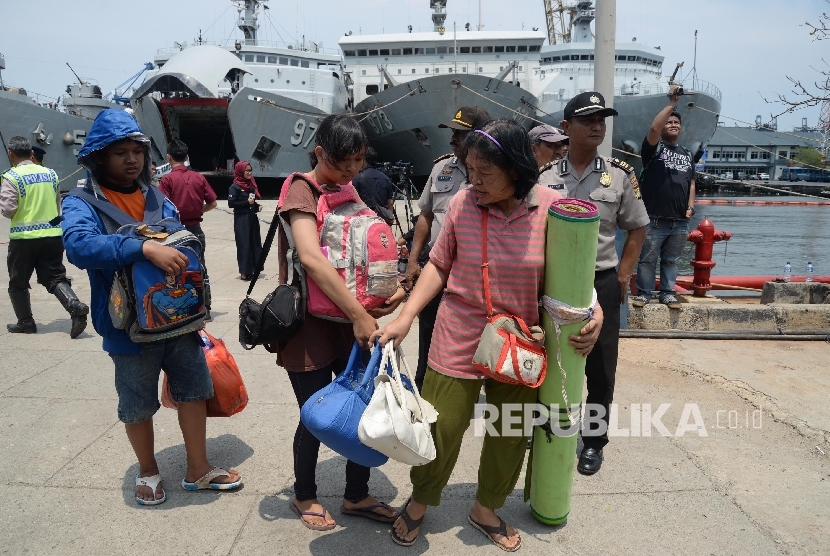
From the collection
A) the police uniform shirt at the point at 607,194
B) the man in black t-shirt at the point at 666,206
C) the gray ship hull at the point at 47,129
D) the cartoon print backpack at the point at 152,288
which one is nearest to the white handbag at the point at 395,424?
the cartoon print backpack at the point at 152,288

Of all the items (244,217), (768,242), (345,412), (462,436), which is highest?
(244,217)

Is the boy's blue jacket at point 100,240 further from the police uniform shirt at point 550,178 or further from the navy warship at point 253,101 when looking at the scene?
the navy warship at point 253,101

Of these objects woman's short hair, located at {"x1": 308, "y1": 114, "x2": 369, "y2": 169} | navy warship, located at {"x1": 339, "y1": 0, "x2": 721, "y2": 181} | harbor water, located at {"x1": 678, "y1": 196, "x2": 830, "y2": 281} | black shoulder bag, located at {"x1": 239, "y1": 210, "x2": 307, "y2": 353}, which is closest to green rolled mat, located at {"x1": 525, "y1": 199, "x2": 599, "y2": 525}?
woman's short hair, located at {"x1": 308, "y1": 114, "x2": 369, "y2": 169}

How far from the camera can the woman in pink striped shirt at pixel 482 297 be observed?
2.26 meters

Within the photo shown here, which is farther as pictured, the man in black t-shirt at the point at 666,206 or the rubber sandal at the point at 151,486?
the man in black t-shirt at the point at 666,206

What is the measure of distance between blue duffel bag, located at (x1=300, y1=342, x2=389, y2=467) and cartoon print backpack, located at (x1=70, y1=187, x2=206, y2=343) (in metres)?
0.73

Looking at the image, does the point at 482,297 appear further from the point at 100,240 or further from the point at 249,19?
the point at 249,19

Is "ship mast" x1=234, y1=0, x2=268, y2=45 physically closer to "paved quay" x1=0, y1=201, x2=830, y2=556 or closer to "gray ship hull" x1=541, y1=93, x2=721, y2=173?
"gray ship hull" x1=541, y1=93, x2=721, y2=173

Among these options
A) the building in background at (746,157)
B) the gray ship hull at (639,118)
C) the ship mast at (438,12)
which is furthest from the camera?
the building in background at (746,157)

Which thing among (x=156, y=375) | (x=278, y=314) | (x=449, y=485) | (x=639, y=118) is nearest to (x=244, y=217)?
(x=156, y=375)

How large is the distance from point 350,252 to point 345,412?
63 cm

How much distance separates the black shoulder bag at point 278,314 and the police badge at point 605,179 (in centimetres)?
165

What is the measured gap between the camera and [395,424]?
2.06m

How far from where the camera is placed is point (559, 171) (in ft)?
10.6
